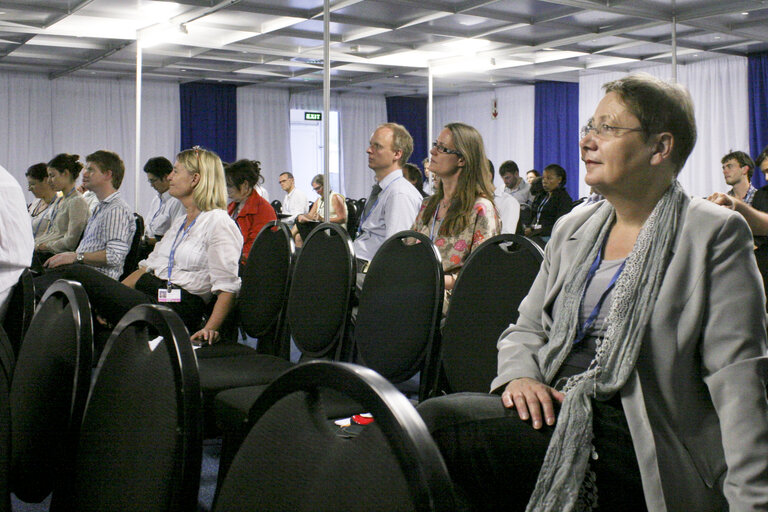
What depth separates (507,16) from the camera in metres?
8.15

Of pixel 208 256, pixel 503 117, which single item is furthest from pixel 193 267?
pixel 503 117

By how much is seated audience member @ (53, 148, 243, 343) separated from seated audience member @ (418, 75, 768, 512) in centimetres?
186

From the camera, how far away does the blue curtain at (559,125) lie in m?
14.0

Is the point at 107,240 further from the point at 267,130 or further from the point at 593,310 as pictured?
the point at 267,130

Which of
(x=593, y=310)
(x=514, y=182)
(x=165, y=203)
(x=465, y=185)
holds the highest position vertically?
(x=514, y=182)

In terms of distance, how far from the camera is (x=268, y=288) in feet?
9.80

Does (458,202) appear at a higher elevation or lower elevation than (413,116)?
lower

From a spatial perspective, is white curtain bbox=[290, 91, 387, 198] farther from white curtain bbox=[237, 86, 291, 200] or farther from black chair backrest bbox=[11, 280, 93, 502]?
black chair backrest bbox=[11, 280, 93, 502]

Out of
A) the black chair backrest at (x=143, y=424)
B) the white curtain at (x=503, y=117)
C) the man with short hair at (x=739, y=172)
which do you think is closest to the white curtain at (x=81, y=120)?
the white curtain at (x=503, y=117)

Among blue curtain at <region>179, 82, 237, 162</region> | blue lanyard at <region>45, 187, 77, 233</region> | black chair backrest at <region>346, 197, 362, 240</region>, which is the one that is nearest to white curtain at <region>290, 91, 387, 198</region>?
blue curtain at <region>179, 82, 237, 162</region>

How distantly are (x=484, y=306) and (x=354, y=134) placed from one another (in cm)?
1393

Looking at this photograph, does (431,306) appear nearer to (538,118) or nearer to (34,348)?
(34,348)

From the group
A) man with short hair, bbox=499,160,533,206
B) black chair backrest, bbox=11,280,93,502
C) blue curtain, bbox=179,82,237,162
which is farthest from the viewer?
blue curtain, bbox=179,82,237,162

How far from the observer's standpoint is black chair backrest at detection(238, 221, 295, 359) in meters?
2.92
